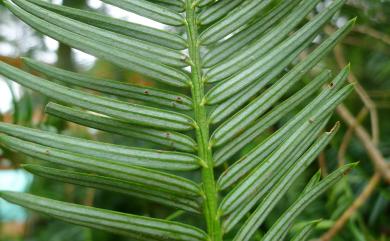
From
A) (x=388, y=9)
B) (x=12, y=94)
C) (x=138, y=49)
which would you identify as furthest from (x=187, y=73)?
(x=388, y=9)

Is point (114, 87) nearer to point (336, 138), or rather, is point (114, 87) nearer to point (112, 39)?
point (112, 39)

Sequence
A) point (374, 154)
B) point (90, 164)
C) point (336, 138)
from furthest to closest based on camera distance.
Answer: point (336, 138), point (374, 154), point (90, 164)

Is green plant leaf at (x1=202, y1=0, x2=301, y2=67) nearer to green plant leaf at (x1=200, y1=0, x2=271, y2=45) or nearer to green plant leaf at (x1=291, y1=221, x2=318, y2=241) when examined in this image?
green plant leaf at (x1=200, y1=0, x2=271, y2=45)

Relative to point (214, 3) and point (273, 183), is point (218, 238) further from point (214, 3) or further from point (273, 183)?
point (214, 3)

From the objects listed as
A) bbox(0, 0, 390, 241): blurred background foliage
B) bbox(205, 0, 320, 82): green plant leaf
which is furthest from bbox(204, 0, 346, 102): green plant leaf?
bbox(0, 0, 390, 241): blurred background foliage

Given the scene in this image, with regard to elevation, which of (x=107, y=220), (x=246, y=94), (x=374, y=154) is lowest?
(x=107, y=220)

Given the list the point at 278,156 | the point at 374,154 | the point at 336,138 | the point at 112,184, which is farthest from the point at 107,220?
the point at 336,138
